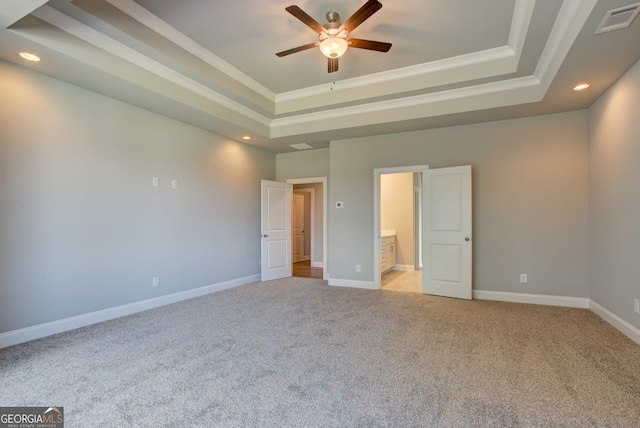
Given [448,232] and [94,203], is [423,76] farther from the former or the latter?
[94,203]

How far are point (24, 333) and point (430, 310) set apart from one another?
4429 millimetres

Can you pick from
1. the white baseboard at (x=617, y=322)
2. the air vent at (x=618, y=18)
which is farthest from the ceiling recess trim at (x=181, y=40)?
the white baseboard at (x=617, y=322)

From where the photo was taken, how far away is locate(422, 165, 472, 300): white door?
4.45m

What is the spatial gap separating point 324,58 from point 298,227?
561cm

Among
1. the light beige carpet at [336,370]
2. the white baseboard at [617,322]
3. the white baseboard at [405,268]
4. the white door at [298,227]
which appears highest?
the white door at [298,227]

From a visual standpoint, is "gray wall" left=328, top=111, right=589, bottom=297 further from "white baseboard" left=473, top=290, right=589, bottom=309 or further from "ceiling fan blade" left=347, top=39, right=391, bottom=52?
"ceiling fan blade" left=347, top=39, right=391, bottom=52

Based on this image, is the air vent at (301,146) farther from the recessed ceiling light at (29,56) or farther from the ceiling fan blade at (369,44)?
the recessed ceiling light at (29,56)

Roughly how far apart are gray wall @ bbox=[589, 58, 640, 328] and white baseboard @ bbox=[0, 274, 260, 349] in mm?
5266

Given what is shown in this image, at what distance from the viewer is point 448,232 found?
460 cm

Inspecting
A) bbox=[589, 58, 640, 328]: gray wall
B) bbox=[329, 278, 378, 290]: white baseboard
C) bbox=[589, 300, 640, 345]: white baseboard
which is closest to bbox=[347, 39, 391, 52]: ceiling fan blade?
bbox=[589, 58, 640, 328]: gray wall

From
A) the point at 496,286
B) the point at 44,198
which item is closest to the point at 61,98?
the point at 44,198

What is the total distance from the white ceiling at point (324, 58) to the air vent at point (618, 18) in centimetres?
5

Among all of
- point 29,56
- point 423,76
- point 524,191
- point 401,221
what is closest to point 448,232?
point 524,191

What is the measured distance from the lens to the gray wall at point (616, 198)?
9.55 feet
